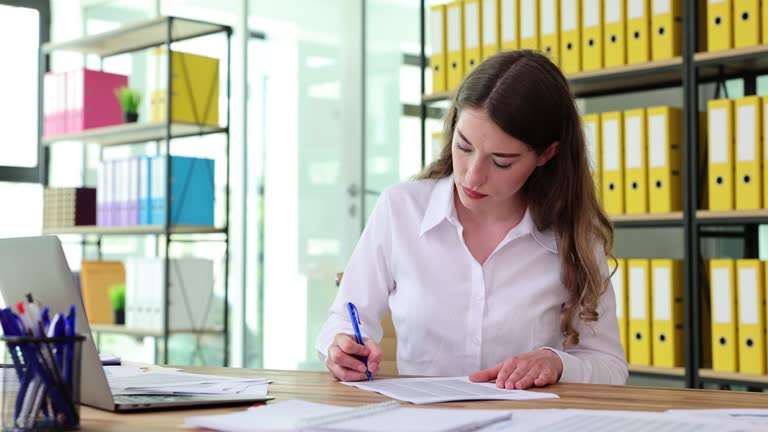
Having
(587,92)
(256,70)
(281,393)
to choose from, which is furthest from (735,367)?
(256,70)

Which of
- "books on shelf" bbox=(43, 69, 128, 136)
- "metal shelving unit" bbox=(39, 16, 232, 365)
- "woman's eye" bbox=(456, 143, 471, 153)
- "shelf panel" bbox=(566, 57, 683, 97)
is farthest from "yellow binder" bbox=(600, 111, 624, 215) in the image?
"books on shelf" bbox=(43, 69, 128, 136)

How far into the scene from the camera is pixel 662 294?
3004 millimetres

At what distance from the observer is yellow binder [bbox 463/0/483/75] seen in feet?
11.4

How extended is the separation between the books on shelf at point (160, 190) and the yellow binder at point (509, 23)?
5.29ft

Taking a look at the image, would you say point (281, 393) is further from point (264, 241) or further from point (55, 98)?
point (55, 98)

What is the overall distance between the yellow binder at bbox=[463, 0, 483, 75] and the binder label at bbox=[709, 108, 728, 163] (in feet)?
Answer: 2.96

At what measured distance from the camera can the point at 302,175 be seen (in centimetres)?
480

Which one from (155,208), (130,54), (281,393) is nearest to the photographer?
(281,393)

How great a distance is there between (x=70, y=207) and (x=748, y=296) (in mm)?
3246

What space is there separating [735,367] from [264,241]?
2642 mm

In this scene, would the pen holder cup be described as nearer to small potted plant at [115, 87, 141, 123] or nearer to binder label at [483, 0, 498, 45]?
binder label at [483, 0, 498, 45]

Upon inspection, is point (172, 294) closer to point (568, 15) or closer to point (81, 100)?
point (81, 100)

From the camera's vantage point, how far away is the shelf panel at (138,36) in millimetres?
4344

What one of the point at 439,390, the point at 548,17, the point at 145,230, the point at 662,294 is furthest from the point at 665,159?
the point at 145,230
